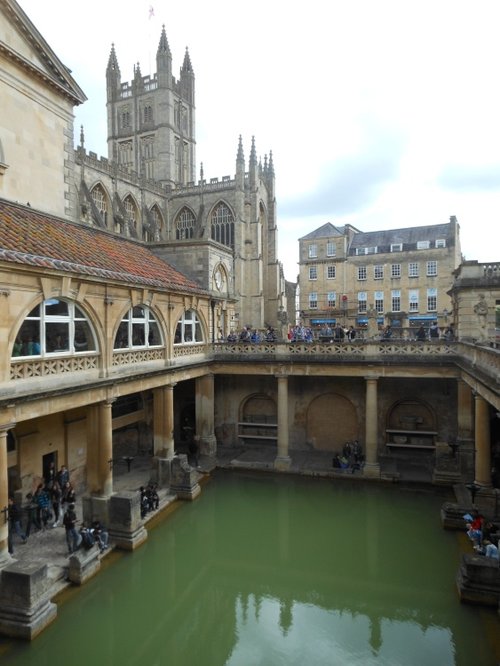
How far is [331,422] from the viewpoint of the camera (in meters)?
25.5

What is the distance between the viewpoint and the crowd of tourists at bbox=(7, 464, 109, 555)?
44.3 ft

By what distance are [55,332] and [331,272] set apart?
1799 inches

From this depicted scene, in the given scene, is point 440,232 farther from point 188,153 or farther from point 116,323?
point 116,323

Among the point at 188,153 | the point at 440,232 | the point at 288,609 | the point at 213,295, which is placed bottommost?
the point at 288,609

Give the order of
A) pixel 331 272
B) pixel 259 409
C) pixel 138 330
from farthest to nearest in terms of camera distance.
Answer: pixel 331 272 < pixel 259 409 < pixel 138 330

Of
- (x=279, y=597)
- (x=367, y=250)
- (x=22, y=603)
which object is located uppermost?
(x=367, y=250)

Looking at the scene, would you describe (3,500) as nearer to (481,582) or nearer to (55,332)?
(55,332)

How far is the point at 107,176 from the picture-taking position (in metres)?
47.0

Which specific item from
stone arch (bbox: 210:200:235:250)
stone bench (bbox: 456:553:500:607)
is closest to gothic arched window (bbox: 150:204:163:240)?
stone arch (bbox: 210:200:235:250)

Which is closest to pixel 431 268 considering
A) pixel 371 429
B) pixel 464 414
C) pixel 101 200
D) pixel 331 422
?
pixel 331 422

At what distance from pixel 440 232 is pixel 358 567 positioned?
47255mm

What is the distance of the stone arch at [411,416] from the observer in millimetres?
24328

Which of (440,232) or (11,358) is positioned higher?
(440,232)

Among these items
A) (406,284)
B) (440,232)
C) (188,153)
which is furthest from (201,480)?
(188,153)
